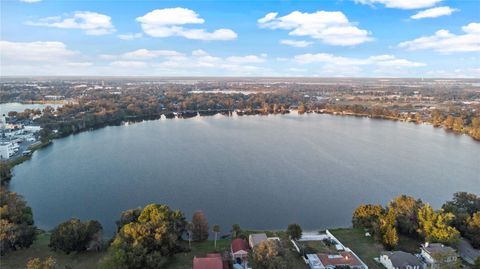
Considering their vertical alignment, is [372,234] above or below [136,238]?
below

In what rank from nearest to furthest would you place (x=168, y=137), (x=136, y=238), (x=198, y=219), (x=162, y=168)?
1. (x=136, y=238)
2. (x=198, y=219)
3. (x=162, y=168)
4. (x=168, y=137)

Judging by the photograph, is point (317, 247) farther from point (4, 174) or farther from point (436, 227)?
point (4, 174)

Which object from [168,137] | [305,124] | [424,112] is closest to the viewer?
[168,137]

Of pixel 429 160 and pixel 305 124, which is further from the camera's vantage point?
pixel 305 124

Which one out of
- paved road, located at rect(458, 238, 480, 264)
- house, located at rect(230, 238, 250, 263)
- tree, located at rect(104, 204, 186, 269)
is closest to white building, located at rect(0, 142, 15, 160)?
tree, located at rect(104, 204, 186, 269)

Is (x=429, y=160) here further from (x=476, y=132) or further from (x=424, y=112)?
(x=424, y=112)

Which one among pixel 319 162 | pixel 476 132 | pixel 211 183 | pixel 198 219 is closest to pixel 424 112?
pixel 476 132
